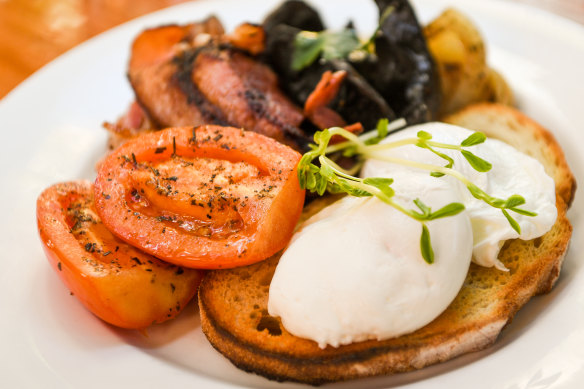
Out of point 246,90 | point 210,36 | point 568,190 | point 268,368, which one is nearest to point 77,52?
point 210,36

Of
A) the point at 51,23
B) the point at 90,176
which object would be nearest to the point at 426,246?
the point at 90,176

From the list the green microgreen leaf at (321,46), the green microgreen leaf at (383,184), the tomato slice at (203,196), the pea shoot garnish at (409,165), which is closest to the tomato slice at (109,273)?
the tomato slice at (203,196)

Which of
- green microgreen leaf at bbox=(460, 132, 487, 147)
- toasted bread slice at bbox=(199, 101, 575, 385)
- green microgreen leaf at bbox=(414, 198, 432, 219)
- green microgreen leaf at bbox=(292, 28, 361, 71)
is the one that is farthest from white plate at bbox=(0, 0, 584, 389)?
green microgreen leaf at bbox=(292, 28, 361, 71)

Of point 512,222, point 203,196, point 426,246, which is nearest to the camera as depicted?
point 426,246

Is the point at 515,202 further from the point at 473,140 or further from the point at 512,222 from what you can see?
the point at 473,140

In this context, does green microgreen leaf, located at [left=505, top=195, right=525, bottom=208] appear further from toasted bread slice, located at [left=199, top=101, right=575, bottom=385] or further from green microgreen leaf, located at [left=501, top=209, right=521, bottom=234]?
toasted bread slice, located at [left=199, top=101, right=575, bottom=385]

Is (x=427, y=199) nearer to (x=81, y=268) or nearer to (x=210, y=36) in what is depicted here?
(x=81, y=268)
